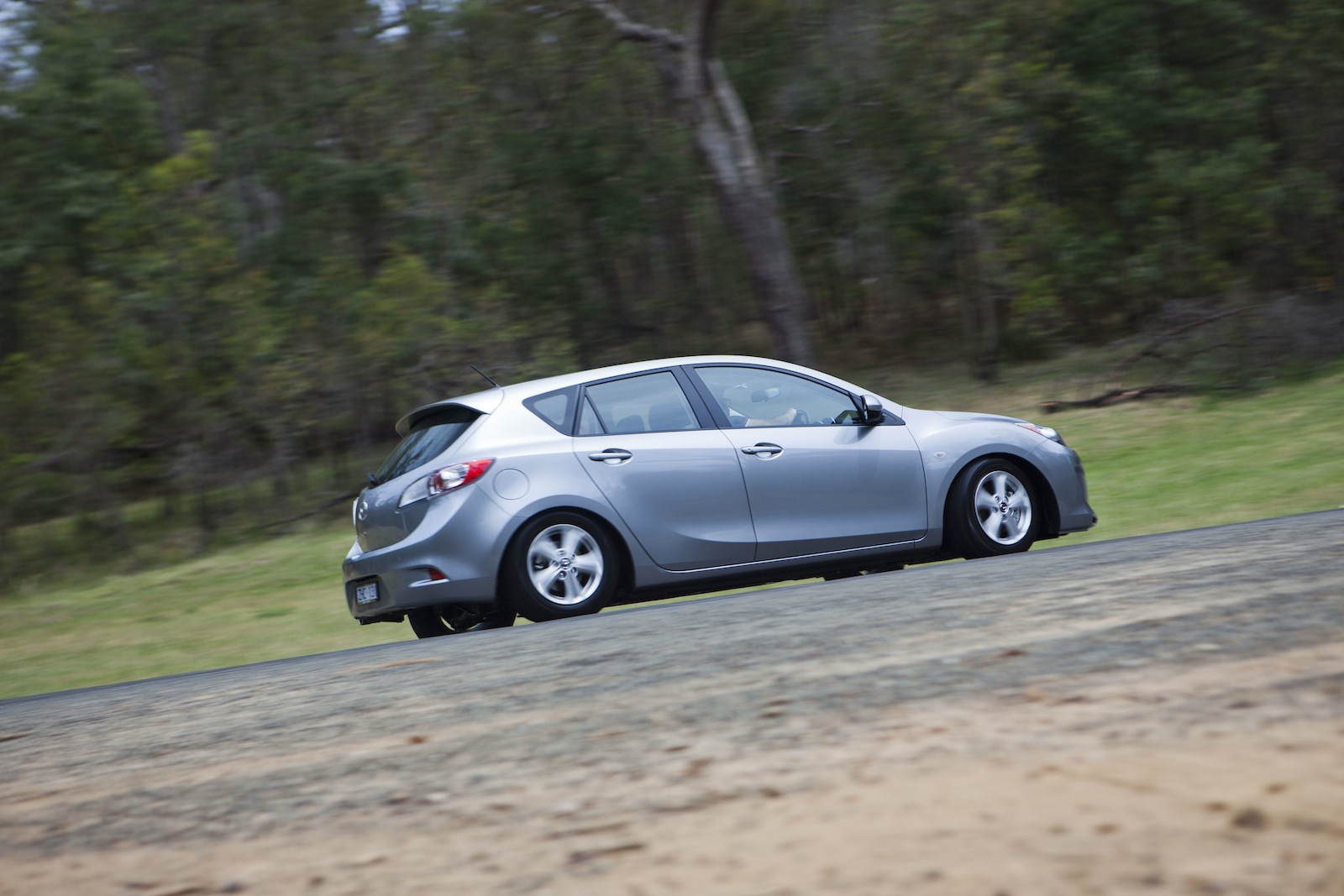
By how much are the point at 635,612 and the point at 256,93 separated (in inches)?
983

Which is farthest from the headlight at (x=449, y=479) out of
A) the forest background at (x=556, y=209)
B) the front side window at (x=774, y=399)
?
the forest background at (x=556, y=209)

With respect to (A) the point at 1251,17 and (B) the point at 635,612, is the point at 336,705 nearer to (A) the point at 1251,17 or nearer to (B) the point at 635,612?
(B) the point at 635,612

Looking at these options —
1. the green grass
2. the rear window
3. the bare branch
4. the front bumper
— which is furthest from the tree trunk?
the rear window

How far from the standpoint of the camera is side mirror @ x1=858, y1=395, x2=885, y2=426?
854 centimetres

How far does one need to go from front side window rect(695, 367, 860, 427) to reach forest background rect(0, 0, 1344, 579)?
1272 centimetres

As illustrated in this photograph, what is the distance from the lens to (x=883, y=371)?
2830 centimetres

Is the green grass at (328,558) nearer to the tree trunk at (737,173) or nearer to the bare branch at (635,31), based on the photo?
the tree trunk at (737,173)

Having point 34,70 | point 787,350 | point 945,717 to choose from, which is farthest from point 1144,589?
point 34,70

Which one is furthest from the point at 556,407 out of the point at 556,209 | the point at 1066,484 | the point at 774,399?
the point at 556,209

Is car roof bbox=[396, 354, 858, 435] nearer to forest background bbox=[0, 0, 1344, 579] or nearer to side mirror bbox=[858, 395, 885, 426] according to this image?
side mirror bbox=[858, 395, 885, 426]

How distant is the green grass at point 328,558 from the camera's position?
1088 centimetres

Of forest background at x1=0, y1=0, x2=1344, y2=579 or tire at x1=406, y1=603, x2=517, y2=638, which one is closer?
tire at x1=406, y1=603, x2=517, y2=638

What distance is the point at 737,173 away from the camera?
72.2 feet

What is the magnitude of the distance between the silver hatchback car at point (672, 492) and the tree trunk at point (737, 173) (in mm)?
12991
